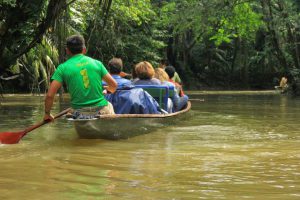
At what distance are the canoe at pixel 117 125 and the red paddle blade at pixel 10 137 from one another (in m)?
0.75

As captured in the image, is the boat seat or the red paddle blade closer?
the red paddle blade

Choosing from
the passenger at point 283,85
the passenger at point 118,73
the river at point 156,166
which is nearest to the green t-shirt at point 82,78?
the river at point 156,166

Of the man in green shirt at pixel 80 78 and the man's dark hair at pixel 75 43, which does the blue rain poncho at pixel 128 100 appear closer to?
the man in green shirt at pixel 80 78

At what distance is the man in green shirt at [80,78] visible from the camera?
700 cm

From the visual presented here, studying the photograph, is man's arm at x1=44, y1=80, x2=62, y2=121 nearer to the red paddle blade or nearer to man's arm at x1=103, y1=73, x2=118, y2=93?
the red paddle blade

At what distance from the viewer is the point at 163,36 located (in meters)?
36.4

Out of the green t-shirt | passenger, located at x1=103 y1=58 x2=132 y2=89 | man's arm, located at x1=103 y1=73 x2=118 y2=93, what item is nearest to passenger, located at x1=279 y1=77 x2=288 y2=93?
passenger, located at x1=103 y1=58 x2=132 y2=89

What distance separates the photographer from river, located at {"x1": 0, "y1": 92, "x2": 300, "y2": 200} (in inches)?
168

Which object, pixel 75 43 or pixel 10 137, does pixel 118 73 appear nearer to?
pixel 75 43

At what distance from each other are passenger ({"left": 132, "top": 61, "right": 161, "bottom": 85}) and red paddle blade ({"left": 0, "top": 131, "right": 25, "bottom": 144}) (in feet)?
10.1

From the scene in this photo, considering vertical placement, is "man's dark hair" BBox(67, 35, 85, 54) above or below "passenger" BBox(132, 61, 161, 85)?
above

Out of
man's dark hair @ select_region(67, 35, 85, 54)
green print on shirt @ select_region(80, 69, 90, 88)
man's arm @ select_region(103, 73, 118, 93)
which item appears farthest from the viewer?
man's arm @ select_region(103, 73, 118, 93)

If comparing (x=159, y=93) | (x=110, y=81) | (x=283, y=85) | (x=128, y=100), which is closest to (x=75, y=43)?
(x=110, y=81)

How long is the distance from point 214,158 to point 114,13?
18.5 meters
